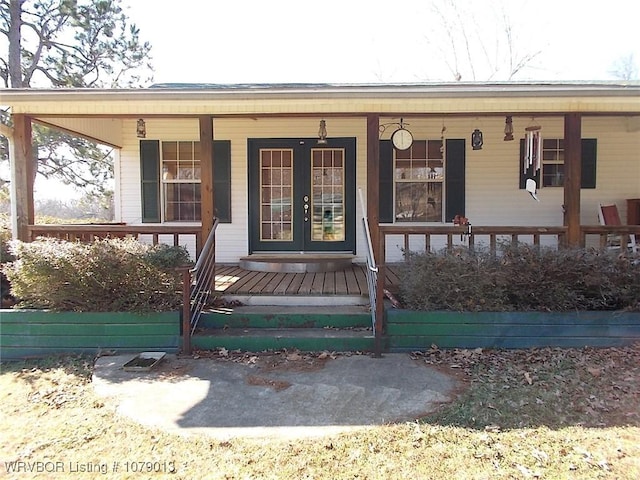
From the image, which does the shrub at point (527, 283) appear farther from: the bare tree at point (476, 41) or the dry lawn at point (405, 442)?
the bare tree at point (476, 41)

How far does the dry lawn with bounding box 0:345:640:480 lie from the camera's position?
2254mm

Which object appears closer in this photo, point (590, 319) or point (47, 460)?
point (47, 460)

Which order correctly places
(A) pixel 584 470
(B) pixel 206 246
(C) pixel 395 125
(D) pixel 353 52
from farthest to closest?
1. (D) pixel 353 52
2. (C) pixel 395 125
3. (B) pixel 206 246
4. (A) pixel 584 470

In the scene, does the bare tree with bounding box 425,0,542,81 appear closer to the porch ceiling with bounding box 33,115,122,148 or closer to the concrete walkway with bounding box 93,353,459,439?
the porch ceiling with bounding box 33,115,122,148

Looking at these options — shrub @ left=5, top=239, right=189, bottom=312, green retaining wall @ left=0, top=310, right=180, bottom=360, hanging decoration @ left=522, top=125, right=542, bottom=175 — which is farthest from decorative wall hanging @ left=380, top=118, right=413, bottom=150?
green retaining wall @ left=0, top=310, right=180, bottom=360

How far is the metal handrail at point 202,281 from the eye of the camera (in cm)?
416

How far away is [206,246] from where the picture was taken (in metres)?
4.52

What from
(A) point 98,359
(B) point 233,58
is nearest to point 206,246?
(A) point 98,359

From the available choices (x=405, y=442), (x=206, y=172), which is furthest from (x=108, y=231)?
(x=405, y=442)

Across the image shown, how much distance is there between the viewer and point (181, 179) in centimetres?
722

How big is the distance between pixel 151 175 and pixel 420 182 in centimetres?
460

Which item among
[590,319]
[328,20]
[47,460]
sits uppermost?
[328,20]

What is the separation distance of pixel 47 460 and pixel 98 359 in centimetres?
164

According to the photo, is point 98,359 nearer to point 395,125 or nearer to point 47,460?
point 47,460
